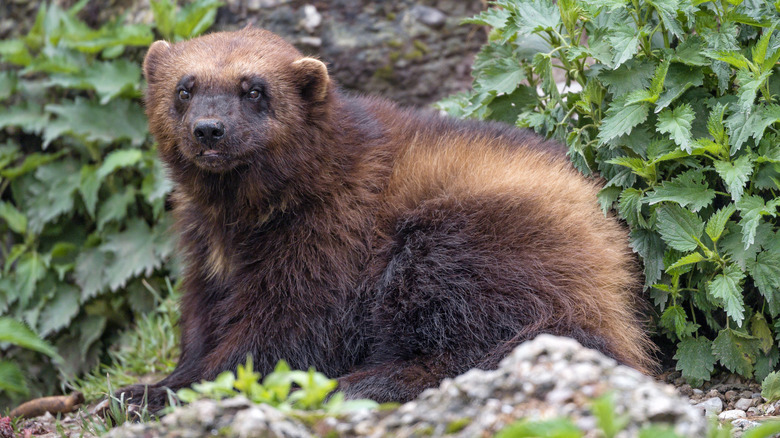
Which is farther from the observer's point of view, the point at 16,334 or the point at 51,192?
the point at 51,192

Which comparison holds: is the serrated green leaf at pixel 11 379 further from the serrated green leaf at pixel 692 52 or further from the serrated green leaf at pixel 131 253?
the serrated green leaf at pixel 692 52

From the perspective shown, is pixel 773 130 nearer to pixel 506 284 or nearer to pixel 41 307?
pixel 506 284

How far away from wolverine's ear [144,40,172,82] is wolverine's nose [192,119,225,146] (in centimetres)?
83

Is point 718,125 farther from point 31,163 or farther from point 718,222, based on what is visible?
point 31,163

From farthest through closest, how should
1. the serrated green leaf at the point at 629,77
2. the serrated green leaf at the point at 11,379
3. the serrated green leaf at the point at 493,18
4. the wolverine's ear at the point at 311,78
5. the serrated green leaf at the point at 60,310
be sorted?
1. the serrated green leaf at the point at 60,310
2. the serrated green leaf at the point at 11,379
3. the serrated green leaf at the point at 493,18
4. the wolverine's ear at the point at 311,78
5. the serrated green leaf at the point at 629,77

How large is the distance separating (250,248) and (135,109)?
10.2ft

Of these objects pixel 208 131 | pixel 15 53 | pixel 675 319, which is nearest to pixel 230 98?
pixel 208 131

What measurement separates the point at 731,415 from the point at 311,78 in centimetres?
268

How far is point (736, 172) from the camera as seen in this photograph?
11.7 feet

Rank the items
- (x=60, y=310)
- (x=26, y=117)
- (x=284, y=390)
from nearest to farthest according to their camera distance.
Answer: (x=284, y=390), (x=60, y=310), (x=26, y=117)

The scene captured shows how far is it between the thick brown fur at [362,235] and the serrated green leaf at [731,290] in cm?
44

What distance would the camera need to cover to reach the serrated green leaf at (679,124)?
12.0 feet

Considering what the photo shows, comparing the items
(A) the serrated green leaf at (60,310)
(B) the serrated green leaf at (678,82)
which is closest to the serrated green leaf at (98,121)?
(A) the serrated green leaf at (60,310)

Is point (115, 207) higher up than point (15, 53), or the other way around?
point (15, 53)
